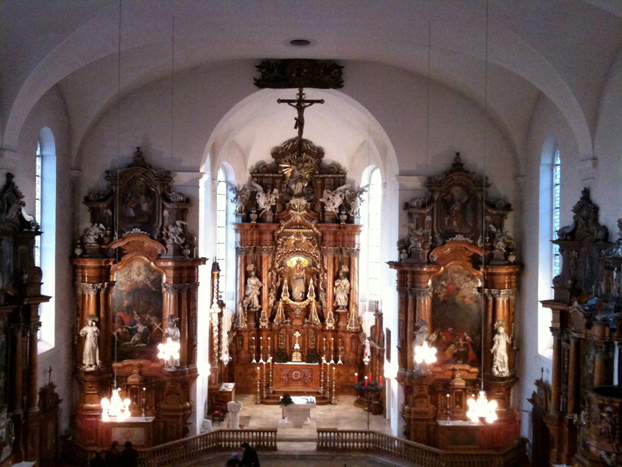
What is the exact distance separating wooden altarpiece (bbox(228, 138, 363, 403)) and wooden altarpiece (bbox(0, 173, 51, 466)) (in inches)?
369

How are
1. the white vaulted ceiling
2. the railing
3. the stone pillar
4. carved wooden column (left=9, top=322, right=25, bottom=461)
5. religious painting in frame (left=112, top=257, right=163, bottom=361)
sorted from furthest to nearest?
the stone pillar → religious painting in frame (left=112, top=257, right=163, bottom=361) → the railing → carved wooden column (left=9, top=322, right=25, bottom=461) → the white vaulted ceiling

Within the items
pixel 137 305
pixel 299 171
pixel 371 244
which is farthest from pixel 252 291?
pixel 299 171

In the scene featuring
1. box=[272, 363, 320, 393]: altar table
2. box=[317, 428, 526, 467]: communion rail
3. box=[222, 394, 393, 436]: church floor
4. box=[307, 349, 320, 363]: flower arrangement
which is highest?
box=[307, 349, 320, 363]: flower arrangement

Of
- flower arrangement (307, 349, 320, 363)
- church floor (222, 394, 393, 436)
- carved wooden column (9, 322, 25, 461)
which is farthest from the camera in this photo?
flower arrangement (307, 349, 320, 363)

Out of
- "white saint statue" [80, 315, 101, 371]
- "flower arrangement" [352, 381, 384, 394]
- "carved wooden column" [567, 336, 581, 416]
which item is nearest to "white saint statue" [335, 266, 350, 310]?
"flower arrangement" [352, 381, 384, 394]

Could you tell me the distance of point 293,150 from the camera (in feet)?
76.4

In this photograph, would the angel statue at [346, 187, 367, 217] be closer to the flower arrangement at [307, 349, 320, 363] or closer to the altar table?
the flower arrangement at [307, 349, 320, 363]

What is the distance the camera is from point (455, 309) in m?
17.5

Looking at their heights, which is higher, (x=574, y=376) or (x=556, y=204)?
(x=556, y=204)

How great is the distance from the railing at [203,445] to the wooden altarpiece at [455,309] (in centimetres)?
380

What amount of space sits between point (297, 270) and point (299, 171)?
7449 mm

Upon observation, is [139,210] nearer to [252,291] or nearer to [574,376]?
[252,291]

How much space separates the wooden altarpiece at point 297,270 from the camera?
22.8 m

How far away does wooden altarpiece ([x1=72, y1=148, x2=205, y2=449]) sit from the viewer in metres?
16.8
